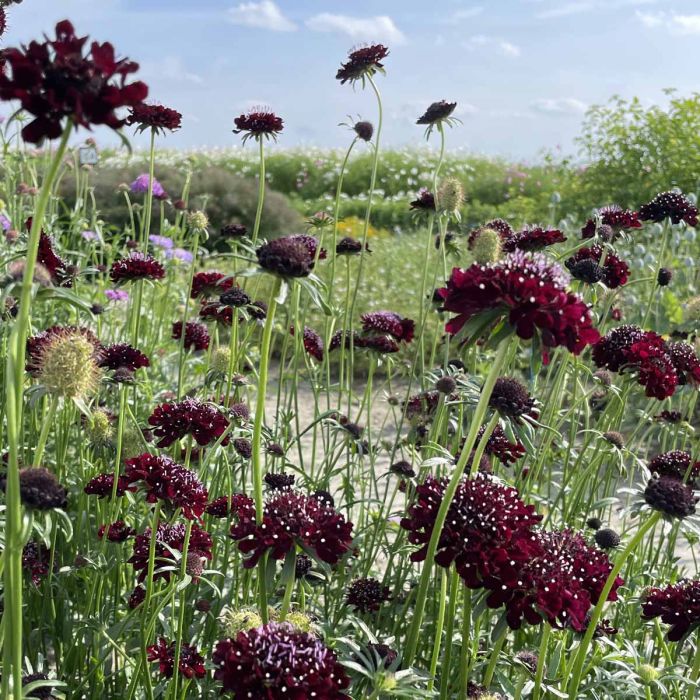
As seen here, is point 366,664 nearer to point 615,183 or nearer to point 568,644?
point 568,644

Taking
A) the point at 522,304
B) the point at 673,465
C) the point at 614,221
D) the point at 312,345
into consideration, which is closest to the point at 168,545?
the point at 522,304

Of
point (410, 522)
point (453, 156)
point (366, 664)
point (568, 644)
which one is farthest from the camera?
point (453, 156)

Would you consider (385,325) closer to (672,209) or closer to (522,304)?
(672,209)

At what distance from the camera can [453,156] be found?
74.9ft

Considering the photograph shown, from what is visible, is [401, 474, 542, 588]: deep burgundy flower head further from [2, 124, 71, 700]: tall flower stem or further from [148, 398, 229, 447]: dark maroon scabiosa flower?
[2, 124, 71, 700]: tall flower stem

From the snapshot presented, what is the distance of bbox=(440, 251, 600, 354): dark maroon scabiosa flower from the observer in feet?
4.46

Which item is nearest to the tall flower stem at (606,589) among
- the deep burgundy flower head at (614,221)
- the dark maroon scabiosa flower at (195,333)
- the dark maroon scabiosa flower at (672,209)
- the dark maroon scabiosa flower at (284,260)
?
the dark maroon scabiosa flower at (284,260)

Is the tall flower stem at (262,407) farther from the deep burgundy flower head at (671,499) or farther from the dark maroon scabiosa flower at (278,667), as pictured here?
the deep burgundy flower head at (671,499)

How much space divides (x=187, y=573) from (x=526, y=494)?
1.38 m

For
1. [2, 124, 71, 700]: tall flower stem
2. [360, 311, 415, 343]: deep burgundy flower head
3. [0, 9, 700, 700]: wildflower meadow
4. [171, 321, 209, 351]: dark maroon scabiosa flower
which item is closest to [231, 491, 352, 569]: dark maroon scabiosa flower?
[0, 9, 700, 700]: wildflower meadow

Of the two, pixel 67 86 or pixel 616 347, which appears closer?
pixel 67 86

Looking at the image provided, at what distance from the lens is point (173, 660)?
1996 mm

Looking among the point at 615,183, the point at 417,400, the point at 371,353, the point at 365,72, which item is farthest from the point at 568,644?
the point at 615,183

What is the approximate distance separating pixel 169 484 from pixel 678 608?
1.27 metres
